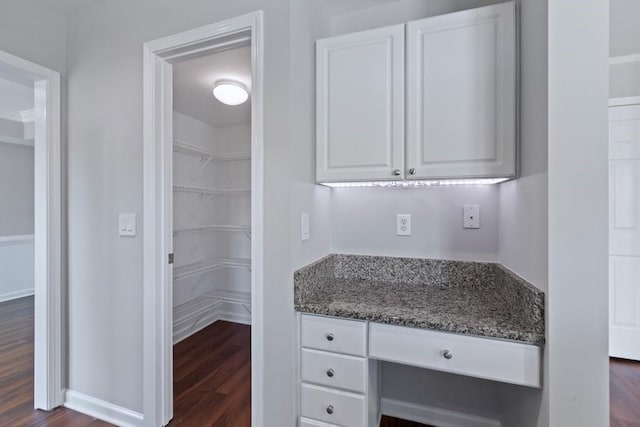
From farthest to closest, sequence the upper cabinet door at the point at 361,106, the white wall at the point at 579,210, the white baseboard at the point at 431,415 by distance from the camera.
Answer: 1. the white baseboard at the point at 431,415
2. the upper cabinet door at the point at 361,106
3. the white wall at the point at 579,210

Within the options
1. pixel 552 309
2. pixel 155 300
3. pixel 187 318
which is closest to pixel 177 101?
pixel 155 300

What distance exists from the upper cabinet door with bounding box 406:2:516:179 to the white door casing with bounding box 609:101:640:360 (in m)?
1.98

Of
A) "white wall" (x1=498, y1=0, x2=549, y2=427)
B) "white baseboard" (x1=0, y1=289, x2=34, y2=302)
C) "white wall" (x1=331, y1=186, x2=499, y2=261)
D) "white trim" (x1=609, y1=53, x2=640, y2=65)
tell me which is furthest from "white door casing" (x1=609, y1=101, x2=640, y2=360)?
"white baseboard" (x1=0, y1=289, x2=34, y2=302)

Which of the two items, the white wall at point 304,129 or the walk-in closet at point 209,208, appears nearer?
the white wall at point 304,129

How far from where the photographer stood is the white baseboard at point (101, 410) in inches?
65.6

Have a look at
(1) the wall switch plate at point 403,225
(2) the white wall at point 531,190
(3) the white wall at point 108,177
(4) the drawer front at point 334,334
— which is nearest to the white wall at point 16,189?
(3) the white wall at point 108,177

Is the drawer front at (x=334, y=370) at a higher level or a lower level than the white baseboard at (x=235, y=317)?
higher

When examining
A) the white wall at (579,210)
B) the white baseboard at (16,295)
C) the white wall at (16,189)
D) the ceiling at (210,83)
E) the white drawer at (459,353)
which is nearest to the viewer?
the white wall at (579,210)

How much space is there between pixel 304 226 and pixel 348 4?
1.27 metres

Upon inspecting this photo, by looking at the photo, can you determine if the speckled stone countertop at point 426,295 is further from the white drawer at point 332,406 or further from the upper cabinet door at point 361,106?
the upper cabinet door at point 361,106

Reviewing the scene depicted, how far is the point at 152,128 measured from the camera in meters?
1.58

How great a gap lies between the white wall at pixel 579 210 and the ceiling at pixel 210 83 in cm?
145

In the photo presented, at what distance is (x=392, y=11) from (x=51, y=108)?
2.08m

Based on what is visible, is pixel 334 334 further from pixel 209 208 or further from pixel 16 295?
pixel 16 295
